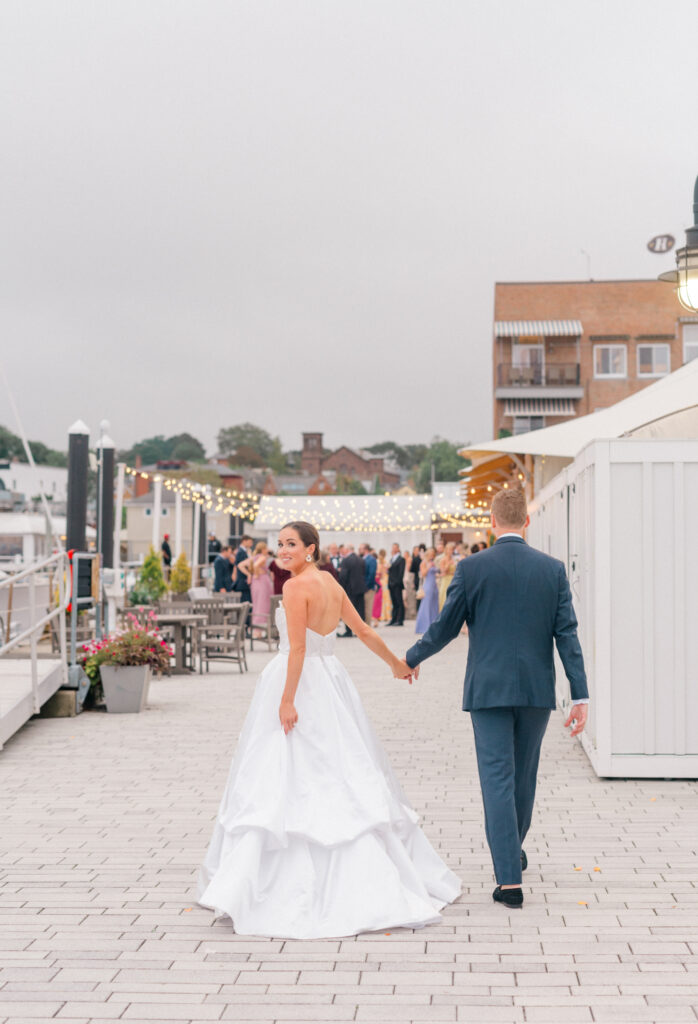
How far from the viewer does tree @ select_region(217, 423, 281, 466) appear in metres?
189

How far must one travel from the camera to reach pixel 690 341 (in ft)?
170

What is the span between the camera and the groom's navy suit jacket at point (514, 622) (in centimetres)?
552

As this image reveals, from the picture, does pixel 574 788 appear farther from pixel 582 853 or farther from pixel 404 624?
pixel 404 624

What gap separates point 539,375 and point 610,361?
2987 millimetres

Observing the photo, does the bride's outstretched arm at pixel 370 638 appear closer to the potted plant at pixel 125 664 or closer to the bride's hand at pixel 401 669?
the bride's hand at pixel 401 669

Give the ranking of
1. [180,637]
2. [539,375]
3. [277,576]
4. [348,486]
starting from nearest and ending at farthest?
[180,637] < [277,576] < [539,375] < [348,486]

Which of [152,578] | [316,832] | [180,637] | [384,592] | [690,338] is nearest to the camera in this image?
[316,832]

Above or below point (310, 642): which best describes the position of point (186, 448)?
above

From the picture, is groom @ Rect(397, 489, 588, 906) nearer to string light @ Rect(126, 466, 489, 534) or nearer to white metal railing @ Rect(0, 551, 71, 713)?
white metal railing @ Rect(0, 551, 71, 713)

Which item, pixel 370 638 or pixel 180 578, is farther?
pixel 180 578

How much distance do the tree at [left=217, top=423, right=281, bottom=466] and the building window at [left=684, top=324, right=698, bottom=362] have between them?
451ft

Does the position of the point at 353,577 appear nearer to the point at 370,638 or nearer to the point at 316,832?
the point at 370,638

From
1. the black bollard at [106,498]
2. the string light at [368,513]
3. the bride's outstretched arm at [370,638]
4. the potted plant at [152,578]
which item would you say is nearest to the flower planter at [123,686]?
the black bollard at [106,498]

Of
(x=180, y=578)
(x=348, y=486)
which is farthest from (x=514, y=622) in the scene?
(x=348, y=486)
